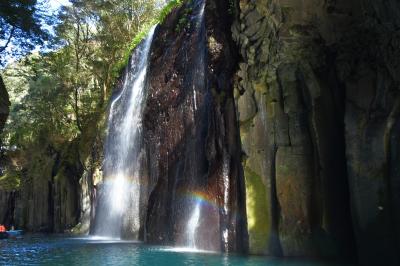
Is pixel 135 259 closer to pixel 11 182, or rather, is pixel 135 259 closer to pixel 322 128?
pixel 322 128

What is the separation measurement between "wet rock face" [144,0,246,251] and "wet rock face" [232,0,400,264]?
45.9 inches

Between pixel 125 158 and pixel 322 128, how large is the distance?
12.7 meters

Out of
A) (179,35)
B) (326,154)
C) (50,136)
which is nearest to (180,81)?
(179,35)

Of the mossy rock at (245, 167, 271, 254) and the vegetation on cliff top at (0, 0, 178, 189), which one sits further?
the vegetation on cliff top at (0, 0, 178, 189)

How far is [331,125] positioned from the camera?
38.0ft

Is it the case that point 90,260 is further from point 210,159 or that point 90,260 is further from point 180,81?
point 180,81

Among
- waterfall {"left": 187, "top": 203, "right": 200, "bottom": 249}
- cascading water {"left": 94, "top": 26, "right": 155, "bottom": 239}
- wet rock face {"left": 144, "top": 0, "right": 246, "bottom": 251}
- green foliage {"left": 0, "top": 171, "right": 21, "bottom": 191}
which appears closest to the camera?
wet rock face {"left": 144, "top": 0, "right": 246, "bottom": 251}

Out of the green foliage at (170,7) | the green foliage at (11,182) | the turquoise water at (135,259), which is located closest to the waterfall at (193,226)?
the turquoise water at (135,259)

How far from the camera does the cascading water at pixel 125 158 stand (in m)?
20.7

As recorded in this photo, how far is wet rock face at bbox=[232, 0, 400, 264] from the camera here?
10.0m

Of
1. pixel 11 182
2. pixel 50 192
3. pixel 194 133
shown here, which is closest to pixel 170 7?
pixel 194 133

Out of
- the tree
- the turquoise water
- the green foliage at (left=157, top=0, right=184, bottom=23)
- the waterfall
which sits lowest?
the turquoise water

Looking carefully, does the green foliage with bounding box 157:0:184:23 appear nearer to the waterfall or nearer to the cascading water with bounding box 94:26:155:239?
the cascading water with bounding box 94:26:155:239

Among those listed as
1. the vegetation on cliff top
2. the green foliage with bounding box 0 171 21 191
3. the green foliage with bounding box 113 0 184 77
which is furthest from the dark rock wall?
the green foliage with bounding box 113 0 184 77
